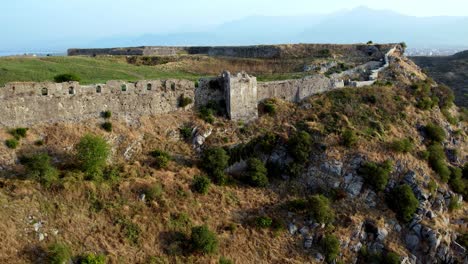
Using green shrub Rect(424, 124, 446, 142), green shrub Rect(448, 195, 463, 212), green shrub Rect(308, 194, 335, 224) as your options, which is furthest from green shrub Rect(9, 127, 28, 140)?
green shrub Rect(424, 124, 446, 142)

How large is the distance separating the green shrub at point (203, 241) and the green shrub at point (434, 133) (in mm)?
20935

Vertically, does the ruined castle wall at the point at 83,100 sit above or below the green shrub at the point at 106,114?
above

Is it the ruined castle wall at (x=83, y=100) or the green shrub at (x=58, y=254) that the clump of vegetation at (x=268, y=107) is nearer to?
the ruined castle wall at (x=83, y=100)

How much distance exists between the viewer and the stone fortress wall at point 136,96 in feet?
82.2

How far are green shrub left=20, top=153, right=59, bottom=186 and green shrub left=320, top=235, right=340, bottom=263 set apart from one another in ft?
50.1

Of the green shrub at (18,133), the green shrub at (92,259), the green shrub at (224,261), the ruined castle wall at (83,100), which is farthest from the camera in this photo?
the ruined castle wall at (83,100)

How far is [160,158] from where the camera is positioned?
27.1m

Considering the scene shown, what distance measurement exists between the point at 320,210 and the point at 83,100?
15722mm

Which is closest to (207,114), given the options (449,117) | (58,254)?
(58,254)

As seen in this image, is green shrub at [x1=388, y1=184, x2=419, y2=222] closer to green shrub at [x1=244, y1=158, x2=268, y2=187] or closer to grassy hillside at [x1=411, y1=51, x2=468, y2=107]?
green shrub at [x1=244, y1=158, x2=268, y2=187]

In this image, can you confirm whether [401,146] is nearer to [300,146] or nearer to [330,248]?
[300,146]

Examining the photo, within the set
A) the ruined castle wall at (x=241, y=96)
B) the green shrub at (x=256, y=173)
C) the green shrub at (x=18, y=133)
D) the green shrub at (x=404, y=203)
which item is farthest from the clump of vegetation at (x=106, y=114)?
the green shrub at (x=404, y=203)

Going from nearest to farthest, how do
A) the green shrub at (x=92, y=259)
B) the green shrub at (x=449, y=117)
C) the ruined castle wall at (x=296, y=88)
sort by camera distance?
the green shrub at (x=92, y=259)
the ruined castle wall at (x=296, y=88)
the green shrub at (x=449, y=117)

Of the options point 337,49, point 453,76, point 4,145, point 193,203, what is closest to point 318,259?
point 193,203
